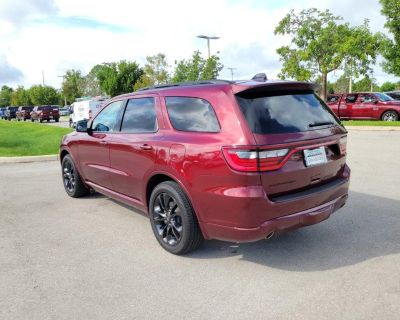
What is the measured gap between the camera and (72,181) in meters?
6.61

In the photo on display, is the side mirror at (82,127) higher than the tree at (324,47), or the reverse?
the tree at (324,47)

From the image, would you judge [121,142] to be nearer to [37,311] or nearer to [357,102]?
[37,311]

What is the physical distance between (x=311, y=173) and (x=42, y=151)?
35.3 feet

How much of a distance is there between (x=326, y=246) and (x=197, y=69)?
105 ft

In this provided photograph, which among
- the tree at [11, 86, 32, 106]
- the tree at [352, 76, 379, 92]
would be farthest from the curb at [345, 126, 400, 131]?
the tree at [11, 86, 32, 106]

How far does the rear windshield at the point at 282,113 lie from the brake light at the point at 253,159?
0.66 feet

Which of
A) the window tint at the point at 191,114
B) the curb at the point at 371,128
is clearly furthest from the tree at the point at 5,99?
the window tint at the point at 191,114

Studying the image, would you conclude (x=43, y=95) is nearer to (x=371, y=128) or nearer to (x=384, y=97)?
(x=384, y=97)

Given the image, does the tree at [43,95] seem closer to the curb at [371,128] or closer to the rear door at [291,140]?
the curb at [371,128]

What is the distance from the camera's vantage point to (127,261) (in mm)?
4012

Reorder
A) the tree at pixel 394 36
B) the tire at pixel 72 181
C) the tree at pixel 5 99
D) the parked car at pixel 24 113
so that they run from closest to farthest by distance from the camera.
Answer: the tire at pixel 72 181 < the tree at pixel 394 36 < the parked car at pixel 24 113 < the tree at pixel 5 99

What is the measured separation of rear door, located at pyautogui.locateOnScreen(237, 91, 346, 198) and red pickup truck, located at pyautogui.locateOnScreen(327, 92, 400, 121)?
17.6m

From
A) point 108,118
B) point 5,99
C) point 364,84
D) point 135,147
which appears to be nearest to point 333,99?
point 364,84

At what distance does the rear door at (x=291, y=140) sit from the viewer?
338cm
